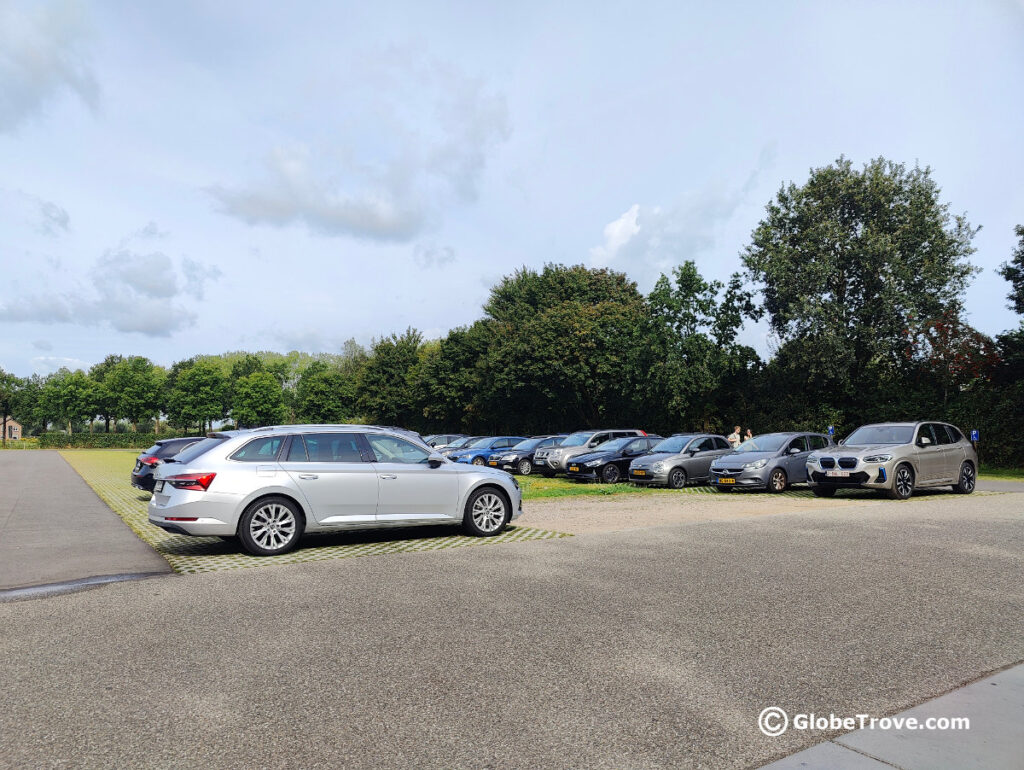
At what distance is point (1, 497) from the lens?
17906 millimetres

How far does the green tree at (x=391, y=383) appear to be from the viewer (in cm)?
6862

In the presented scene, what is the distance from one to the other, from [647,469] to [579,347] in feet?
73.4

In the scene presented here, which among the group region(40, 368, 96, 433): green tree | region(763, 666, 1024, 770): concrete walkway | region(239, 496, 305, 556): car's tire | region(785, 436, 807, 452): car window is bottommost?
region(763, 666, 1024, 770): concrete walkway

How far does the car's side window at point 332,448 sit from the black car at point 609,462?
13.7 metres

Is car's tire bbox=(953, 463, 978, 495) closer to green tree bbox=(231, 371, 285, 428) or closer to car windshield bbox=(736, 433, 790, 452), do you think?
car windshield bbox=(736, 433, 790, 452)

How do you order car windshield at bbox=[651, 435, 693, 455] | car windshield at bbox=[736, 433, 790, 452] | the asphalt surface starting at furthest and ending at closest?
1. car windshield at bbox=[651, 435, 693, 455]
2. car windshield at bbox=[736, 433, 790, 452]
3. the asphalt surface

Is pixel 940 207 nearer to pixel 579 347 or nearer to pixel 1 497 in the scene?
pixel 579 347

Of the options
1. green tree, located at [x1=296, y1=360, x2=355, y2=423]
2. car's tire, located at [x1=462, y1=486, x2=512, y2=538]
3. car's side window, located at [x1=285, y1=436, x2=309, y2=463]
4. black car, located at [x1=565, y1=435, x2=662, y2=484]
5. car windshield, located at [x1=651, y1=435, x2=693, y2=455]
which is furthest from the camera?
green tree, located at [x1=296, y1=360, x2=355, y2=423]

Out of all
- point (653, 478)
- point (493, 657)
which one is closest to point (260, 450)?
point (493, 657)

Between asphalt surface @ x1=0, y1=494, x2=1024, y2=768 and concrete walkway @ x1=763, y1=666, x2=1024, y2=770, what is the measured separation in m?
0.12

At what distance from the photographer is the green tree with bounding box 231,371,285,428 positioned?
3701 inches

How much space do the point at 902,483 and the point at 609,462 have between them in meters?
8.76

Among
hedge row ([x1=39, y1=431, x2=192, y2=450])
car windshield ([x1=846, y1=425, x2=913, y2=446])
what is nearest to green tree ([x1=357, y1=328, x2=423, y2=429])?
hedge row ([x1=39, y1=431, x2=192, y2=450])

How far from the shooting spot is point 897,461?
1573 cm
